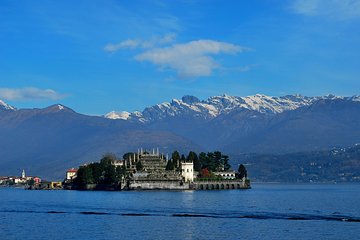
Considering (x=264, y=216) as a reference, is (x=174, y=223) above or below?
below

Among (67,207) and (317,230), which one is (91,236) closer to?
(317,230)

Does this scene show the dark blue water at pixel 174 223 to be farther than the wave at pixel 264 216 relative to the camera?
No

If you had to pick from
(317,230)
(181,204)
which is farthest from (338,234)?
(181,204)

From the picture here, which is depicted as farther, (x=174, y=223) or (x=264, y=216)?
(x=264, y=216)

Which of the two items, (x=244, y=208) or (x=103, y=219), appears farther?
(x=244, y=208)

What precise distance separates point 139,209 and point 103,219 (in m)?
19.4

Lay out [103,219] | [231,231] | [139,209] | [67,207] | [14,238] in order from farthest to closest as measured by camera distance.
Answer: [67,207] < [139,209] < [103,219] < [231,231] < [14,238]

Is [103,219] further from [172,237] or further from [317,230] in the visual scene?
[317,230]

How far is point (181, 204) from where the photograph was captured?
150000 millimetres

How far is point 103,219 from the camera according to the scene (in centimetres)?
11588

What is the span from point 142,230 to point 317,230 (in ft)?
73.7

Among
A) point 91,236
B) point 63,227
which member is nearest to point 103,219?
point 63,227

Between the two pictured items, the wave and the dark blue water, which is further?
the wave

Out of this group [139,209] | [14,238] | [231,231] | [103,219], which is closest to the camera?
[14,238]
